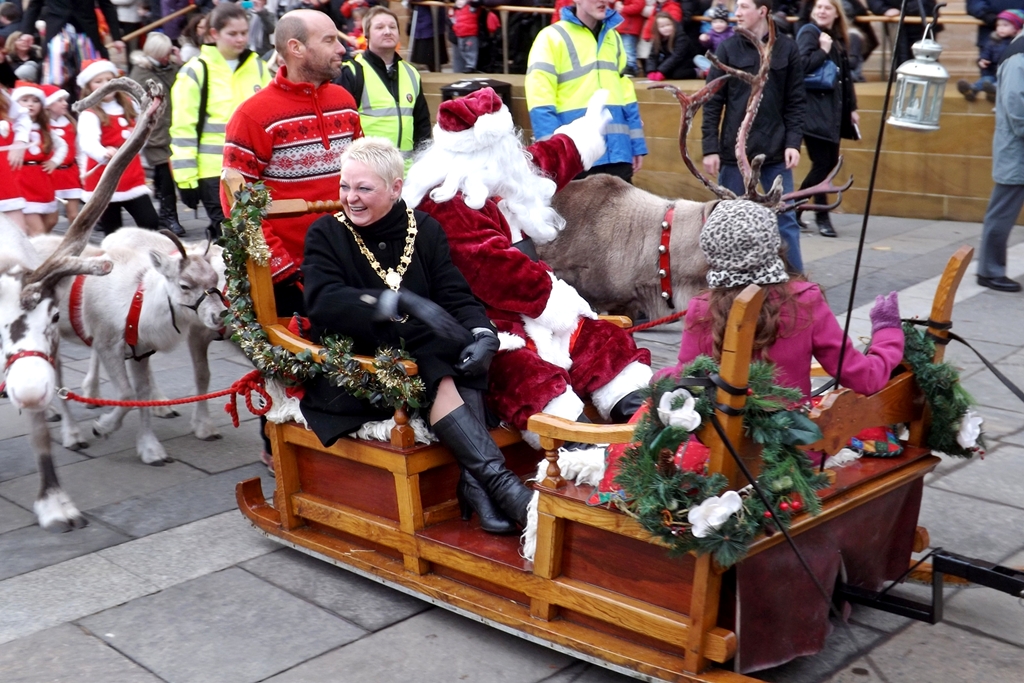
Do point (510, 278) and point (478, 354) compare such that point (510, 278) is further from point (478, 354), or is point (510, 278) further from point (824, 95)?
point (824, 95)

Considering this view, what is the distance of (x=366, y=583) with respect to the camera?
163 inches

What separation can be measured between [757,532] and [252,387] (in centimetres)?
225

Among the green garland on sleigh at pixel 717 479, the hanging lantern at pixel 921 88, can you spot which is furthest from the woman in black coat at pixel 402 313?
the hanging lantern at pixel 921 88

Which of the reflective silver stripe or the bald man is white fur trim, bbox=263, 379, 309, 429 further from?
the reflective silver stripe

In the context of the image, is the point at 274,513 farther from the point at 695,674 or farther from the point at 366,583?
the point at 695,674

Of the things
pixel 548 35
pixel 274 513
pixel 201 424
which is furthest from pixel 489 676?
pixel 548 35

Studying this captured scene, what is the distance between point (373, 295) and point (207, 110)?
12.5 ft

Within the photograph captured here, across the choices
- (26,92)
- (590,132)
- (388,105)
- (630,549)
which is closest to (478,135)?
(590,132)

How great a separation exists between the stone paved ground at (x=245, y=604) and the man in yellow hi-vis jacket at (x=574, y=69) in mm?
2843

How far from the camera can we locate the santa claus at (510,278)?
4.09 m

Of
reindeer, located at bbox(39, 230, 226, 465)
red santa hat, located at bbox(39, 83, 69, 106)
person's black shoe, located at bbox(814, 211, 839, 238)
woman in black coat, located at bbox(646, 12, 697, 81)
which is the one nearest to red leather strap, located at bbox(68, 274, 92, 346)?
reindeer, located at bbox(39, 230, 226, 465)

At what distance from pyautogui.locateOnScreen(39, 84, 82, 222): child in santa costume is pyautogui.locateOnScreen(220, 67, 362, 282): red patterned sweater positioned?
3.96 meters

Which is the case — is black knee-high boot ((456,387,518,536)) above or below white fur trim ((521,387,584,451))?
below

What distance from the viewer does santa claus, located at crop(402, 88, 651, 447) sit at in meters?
4.09
